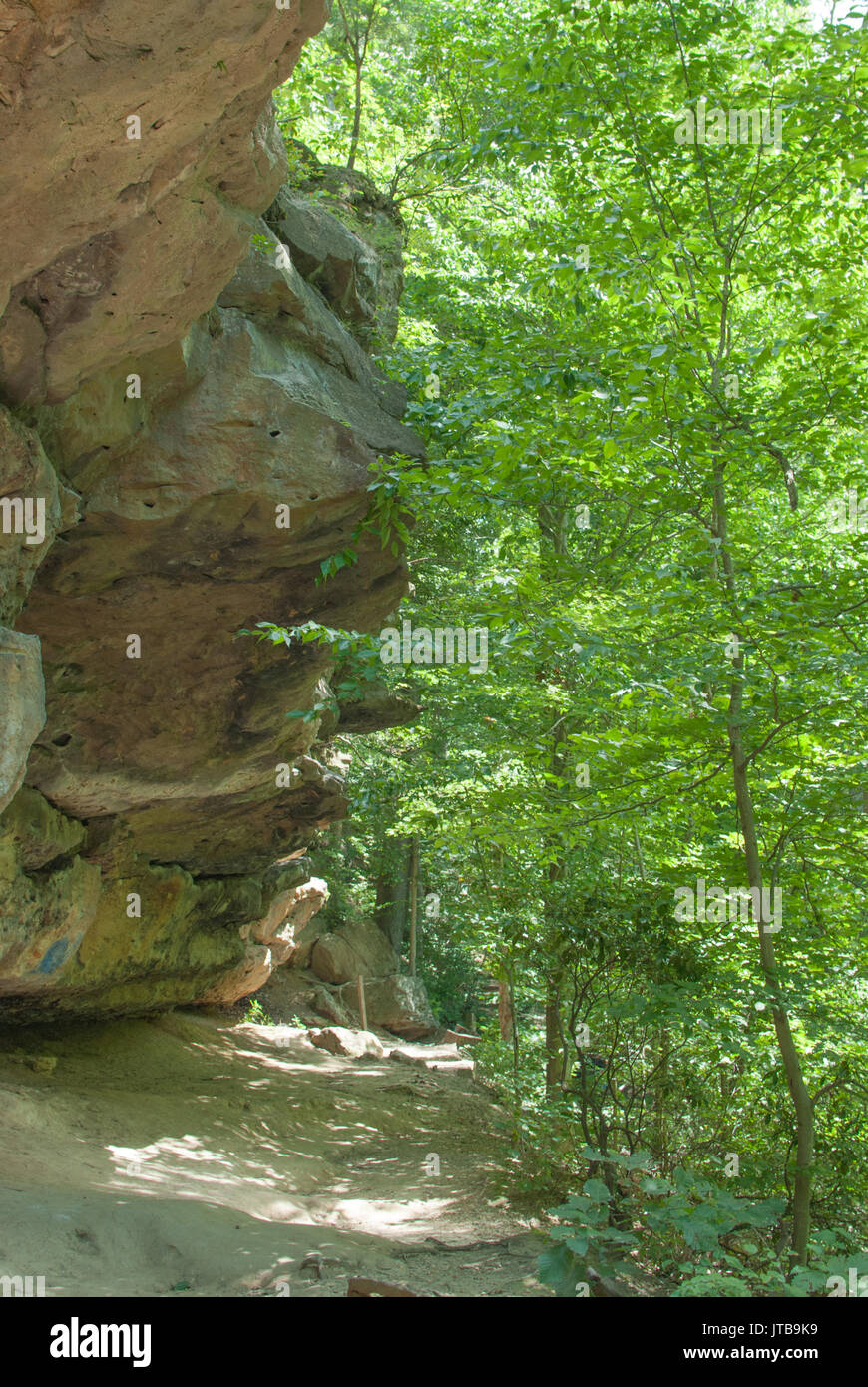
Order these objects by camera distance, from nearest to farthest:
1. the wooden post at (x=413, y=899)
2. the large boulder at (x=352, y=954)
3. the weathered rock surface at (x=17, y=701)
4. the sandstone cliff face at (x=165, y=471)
Answer: the sandstone cliff face at (x=165, y=471), the weathered rock surface at (x=17, y=701), the large boulder at (x=352, y=954), the wooden post at (x=413, y=899)

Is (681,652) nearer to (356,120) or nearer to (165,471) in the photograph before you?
(165,471)

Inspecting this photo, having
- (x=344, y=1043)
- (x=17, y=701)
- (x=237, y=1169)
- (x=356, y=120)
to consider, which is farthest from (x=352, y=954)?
(x=17, y=701)

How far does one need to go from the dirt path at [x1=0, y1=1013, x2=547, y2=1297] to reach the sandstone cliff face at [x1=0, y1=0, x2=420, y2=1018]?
3.07ft

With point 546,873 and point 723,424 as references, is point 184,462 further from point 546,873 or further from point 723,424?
point 546,873

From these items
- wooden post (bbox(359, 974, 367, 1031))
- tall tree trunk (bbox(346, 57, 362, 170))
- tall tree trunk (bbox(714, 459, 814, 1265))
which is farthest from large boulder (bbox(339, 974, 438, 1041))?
tall tree trunk (bbox(346, 57, 362, 170))

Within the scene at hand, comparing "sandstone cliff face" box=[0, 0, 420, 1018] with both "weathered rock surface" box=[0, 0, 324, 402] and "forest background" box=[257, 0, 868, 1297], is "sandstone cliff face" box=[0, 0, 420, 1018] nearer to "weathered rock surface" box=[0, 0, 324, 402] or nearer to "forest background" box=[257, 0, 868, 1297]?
"weathered rock surface" box=[0, 0, 324, 402]

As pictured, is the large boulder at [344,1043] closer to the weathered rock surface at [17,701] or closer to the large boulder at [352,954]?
the large boulder at [352,954]

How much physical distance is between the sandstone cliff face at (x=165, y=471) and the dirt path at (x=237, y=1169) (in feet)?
3.07

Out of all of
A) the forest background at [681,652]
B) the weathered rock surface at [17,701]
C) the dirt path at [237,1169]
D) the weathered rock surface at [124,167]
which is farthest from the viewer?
the forest background at [681,652]

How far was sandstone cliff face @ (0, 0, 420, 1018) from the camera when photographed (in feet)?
12.3

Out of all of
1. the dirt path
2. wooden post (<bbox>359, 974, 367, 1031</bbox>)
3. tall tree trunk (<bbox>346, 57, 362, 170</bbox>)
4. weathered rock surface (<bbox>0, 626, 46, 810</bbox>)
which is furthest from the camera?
wooden post (<bbox>359, 974, 367, 1031</bbox>)

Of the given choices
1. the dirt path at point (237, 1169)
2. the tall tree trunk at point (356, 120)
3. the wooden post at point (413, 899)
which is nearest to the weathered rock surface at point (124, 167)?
the dirt path at point (237, 1169)

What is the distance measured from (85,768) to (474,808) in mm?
3489

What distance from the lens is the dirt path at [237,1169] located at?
218 inches
